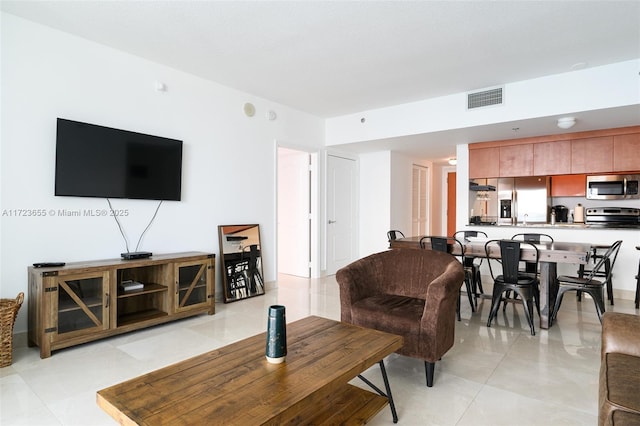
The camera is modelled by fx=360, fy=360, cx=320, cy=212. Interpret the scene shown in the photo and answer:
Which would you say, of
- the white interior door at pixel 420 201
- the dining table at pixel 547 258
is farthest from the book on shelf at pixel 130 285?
the white interior door at pixel 420 201

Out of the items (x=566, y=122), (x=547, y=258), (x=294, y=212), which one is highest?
(x=566, y=122)

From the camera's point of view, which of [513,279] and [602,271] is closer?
[513,279]

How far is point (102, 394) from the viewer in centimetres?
140

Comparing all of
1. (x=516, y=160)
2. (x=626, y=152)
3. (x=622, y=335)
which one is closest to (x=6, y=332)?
(x=622, y=335)

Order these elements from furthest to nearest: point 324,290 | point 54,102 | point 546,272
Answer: point 324,290
point 546,272
point 54,102

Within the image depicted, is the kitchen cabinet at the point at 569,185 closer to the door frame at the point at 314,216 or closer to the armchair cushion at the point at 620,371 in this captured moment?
the door frame at the point at 314,216

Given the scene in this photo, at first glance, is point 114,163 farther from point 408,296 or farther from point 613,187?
point 613,187

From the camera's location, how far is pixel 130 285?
3393 millimetres

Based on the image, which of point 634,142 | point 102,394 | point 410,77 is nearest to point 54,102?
point 102,394

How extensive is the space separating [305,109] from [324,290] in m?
2.82

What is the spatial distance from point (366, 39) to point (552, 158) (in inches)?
147

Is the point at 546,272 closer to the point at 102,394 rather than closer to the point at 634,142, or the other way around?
the point at 634,142

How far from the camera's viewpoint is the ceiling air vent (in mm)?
4521

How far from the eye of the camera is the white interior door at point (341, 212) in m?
6.43
